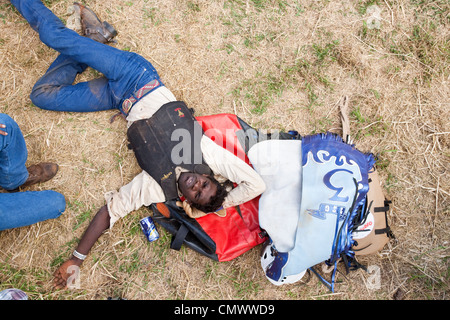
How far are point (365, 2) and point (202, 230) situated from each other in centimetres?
387

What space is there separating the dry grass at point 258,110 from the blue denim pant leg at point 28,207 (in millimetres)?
→ 296

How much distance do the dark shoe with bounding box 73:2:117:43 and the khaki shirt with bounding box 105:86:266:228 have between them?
1.14 meters

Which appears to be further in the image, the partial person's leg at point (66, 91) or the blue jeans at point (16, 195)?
the partial person's leg at point (66, 91)

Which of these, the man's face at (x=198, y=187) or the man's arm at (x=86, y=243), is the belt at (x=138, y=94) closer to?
the man's face at (x=198, y=187)

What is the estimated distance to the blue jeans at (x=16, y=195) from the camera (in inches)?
134

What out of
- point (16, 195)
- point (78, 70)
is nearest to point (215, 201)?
point (16, 195)

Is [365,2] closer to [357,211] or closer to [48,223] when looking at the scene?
[357,211]

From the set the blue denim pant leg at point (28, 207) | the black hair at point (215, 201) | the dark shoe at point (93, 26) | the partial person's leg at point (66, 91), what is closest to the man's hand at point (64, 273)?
the blue denim pant leg at point (28, 207)

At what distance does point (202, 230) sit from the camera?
3965mm

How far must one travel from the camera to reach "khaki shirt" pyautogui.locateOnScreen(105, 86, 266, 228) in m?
3.59

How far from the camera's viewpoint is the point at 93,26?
4160 millimetres

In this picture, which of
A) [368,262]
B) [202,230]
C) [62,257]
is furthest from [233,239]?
[62,257]

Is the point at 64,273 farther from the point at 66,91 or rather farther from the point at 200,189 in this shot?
the point at 66,91
